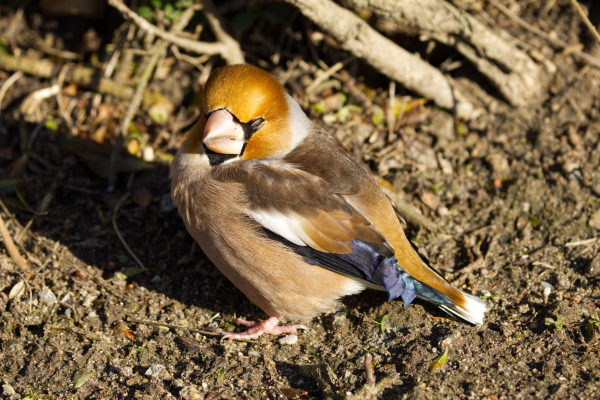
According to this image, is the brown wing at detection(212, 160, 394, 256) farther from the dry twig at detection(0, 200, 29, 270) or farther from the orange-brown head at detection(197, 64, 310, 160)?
the dry twig at detection(0, 200, 29, 270)

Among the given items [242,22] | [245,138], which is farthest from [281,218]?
[242,22]

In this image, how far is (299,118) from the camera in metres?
3.74

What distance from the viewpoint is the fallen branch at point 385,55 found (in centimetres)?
426

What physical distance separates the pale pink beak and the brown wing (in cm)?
21

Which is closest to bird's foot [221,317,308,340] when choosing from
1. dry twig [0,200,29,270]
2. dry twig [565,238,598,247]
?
dry twig [0,200,29,270]

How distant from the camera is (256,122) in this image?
340 cm

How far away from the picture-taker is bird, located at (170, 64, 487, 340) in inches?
123

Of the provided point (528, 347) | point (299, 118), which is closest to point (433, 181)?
point (299, 118)

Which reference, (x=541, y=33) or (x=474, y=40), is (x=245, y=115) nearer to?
(x=474, y=40)

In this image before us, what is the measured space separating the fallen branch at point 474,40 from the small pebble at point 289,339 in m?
2.76

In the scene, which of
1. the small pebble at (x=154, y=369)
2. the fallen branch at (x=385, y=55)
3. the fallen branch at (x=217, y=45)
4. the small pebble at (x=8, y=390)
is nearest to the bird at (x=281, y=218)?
the small pebble at (x=154, y=369)

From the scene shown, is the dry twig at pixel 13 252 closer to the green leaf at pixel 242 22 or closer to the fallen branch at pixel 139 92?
the fallen branch at pixel 139 92

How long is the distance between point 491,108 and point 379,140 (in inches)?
45.9

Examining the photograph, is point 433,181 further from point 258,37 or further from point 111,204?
point 111,204
